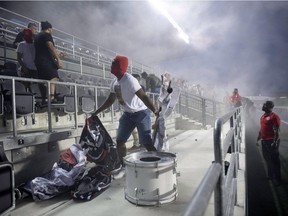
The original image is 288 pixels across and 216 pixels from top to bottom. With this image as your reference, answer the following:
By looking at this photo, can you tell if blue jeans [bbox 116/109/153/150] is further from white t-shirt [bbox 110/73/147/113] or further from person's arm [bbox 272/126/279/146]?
person's arm [bbox 272/126/279/146]

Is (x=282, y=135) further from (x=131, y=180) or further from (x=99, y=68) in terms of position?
(x=131, y=180)

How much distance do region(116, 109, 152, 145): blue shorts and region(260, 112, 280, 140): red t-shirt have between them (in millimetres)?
3803

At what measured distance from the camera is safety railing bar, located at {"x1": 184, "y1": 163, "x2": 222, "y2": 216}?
0.74 metres

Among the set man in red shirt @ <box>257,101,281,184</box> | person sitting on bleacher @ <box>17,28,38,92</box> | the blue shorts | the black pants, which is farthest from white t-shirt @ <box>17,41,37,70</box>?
the black pants

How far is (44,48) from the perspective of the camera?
496cm

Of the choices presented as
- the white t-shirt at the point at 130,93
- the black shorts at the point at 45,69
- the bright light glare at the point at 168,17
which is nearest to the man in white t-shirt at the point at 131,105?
the white t-shirt at the point at 130,93

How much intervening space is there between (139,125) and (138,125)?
20mm

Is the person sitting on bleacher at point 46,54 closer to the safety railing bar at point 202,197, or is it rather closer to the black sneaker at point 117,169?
the black sneaker at point 117,169

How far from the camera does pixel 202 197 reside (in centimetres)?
82

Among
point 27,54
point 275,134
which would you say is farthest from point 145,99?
point 275,134

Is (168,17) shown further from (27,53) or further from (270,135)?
(27,53)

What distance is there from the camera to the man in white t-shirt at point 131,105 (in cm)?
366

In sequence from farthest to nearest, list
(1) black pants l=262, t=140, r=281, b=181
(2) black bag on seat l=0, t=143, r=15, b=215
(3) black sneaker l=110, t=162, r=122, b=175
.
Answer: (1) black pants l=262, t=140, r=281, b=181
(3) black sneaker l=110, t=162, r=122, b=175
(2) black bag on seat l=0, t=143, r=15, b=215

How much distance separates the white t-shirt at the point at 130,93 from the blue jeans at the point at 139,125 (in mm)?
88
